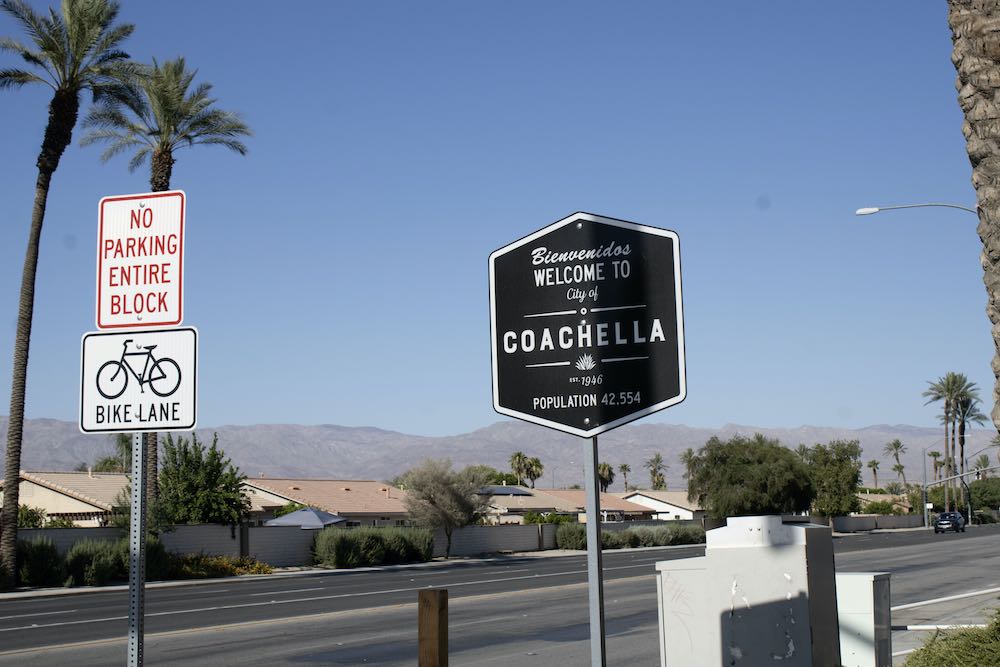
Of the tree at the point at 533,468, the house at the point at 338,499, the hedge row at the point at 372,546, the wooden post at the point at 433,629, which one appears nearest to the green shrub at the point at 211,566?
the hedge row at the point at 372,546

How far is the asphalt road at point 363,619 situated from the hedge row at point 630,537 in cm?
2888

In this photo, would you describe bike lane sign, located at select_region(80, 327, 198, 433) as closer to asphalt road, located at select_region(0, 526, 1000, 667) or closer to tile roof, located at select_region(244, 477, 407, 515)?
asphalt road, located at select_region(0, 526, 1000, 667)

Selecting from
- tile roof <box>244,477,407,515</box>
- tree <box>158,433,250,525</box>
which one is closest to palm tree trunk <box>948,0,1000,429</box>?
tree <box>158,433,250,525</box>

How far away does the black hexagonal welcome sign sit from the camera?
502 centimetres

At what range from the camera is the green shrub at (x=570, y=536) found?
214 feet

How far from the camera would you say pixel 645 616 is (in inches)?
829

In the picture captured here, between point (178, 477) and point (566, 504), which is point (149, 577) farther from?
point (566, 504)

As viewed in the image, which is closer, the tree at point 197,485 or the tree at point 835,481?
the tree at point 197,485

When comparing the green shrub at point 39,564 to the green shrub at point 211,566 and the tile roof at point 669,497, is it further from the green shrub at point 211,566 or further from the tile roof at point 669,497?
the tile roof at point 669,497

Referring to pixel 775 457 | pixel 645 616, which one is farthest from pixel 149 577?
pixel 775 457

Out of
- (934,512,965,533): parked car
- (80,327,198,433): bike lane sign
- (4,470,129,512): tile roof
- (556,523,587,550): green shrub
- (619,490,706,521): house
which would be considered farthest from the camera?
(619,490,706,521): house

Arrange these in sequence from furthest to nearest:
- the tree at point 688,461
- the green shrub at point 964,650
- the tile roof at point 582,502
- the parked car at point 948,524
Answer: the tile roof at point 582,502 < the tree at point 688,461 < the parked car at point 948,524 < the green shrub at point 964,650

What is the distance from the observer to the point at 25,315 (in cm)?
3612

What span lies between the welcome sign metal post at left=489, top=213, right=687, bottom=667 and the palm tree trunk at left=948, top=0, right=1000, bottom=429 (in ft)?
6.49
